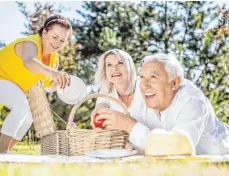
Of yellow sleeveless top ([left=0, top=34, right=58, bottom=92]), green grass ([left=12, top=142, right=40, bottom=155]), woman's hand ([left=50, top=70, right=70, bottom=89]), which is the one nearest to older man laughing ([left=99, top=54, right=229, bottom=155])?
woman's hand ([left=50, top=70, right=70, bottom=89])

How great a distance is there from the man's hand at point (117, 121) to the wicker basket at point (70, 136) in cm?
3

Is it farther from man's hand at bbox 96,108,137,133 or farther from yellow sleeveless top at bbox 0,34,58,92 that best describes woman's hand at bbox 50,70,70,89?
man's hand at bbox 96,108,137,133

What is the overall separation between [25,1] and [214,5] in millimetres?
955

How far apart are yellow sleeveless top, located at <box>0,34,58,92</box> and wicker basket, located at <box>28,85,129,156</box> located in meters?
0.14

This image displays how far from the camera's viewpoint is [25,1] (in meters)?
2.60

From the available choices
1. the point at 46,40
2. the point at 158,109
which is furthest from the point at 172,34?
the point at 158,109

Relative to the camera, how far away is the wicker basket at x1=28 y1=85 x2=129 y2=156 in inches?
70.6

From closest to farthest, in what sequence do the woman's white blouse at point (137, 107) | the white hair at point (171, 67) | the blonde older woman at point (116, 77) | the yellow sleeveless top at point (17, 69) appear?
the white hair at point (171, 67)
the woman's white blouse at point (137, 107)
the blonde older woman at point (116, 77)
the yellow sleeveless top at point (17, 69)

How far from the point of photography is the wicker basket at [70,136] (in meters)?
1.79

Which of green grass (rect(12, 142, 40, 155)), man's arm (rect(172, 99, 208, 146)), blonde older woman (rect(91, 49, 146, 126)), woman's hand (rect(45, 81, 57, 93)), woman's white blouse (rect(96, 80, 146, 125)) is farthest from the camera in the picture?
green grass (rect(12, 142, 40, 155))

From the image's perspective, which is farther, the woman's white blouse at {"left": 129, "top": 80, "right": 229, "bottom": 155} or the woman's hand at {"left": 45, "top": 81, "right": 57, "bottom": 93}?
the woman's hand at {"left": 45, "top": 81, "right": 57, "bottom": 93}

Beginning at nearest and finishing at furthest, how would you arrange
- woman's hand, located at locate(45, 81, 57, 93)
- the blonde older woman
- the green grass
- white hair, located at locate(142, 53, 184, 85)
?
1. white hair, located at locate(142, 53, 184, 85)
2. the blonde older woman
3. woman's hand, located at locate(45, 81, 57, 93)
4. the green grass

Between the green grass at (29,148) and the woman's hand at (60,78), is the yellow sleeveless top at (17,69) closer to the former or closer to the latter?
the woman's hand at (60,78)

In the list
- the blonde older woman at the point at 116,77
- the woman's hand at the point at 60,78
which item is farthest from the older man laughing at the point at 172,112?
the woman's hand at the point at 60,78
